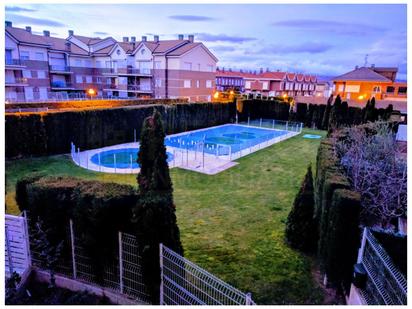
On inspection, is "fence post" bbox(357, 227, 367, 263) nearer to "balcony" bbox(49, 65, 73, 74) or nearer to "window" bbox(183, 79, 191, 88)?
"window" bbox(183, 79, 191, 88)

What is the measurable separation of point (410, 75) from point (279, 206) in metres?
7.31

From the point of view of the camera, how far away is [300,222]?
7.47m

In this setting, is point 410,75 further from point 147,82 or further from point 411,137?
point 147,82

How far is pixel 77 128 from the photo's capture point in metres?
17.5

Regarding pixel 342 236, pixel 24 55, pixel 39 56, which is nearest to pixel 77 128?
pixel 342 236

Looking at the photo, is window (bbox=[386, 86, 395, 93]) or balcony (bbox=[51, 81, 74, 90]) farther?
window (bbox=[386, 86, 395, 93])

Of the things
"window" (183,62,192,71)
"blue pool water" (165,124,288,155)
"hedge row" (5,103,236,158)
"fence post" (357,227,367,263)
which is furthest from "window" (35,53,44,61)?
"fence post" (357,227,367,263)

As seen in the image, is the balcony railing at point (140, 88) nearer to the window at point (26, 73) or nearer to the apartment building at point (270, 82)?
the window at point (26, 73)

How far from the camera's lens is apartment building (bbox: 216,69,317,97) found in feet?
201

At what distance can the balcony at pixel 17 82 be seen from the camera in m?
30.5

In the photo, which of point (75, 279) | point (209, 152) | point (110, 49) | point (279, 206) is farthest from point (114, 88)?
point (75, 279)

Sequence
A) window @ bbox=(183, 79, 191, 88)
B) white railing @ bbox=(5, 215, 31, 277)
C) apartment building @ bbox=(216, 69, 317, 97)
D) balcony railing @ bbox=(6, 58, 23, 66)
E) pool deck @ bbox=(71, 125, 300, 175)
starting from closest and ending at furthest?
white railing @ bbox=(5, 215, 31, 277)
pool deck @ bbox=(71, 125, 300, 175)
balcony railing @ bbox=(6, 58, 23, 66)
window @ bbox=(183, 79, 191, 88)
apartment building @ bbox=(216, 69, 317, 97)

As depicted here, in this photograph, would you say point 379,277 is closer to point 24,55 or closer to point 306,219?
point 306,219

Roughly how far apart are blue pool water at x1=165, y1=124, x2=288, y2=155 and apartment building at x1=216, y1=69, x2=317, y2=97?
3346 cm
